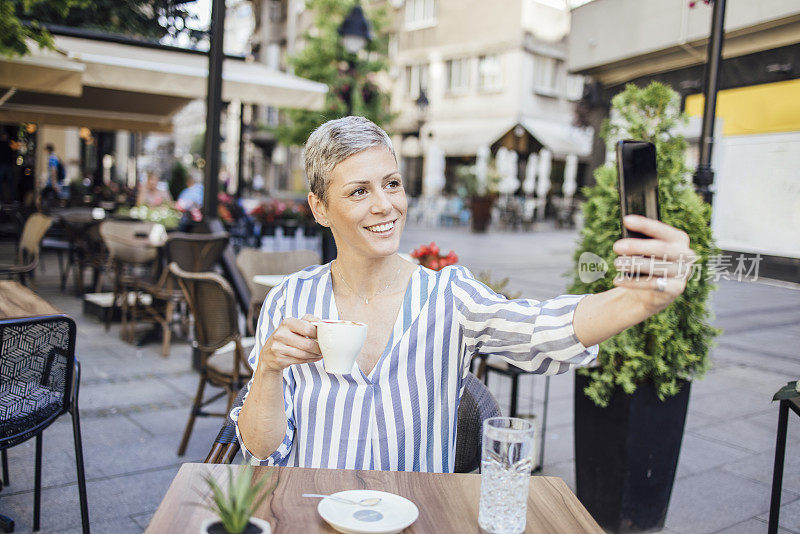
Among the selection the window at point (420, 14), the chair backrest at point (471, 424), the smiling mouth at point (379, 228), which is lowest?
the chair backrest at point (471, 424)

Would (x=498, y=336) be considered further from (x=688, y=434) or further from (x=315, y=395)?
(x=688, y=434)

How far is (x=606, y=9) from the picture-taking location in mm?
9562

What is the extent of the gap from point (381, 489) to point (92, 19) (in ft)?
37.0

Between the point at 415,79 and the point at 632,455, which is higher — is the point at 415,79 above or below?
above

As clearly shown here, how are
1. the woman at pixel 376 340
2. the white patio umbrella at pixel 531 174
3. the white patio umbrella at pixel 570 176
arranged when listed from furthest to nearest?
the white patio umbrella at pixel 570 176, the white patio umbrella at pixel 531 174, the woman at pixel 376 340

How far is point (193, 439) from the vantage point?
3.93 m

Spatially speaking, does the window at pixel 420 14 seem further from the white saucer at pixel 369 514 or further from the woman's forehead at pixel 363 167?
the white saucer at pixel 369 514

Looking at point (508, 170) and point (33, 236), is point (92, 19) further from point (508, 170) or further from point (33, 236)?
point (508, 170)

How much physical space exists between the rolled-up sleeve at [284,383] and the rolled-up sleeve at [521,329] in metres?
0.48

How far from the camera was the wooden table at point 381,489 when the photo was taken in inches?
48.4

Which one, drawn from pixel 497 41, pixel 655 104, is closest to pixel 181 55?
pixel 655 104

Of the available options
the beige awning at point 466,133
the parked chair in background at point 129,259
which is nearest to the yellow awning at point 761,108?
the parked chair in background at point 129,259

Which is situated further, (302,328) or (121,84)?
(121,84)

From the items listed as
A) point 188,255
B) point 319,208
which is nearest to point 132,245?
point 188,255
